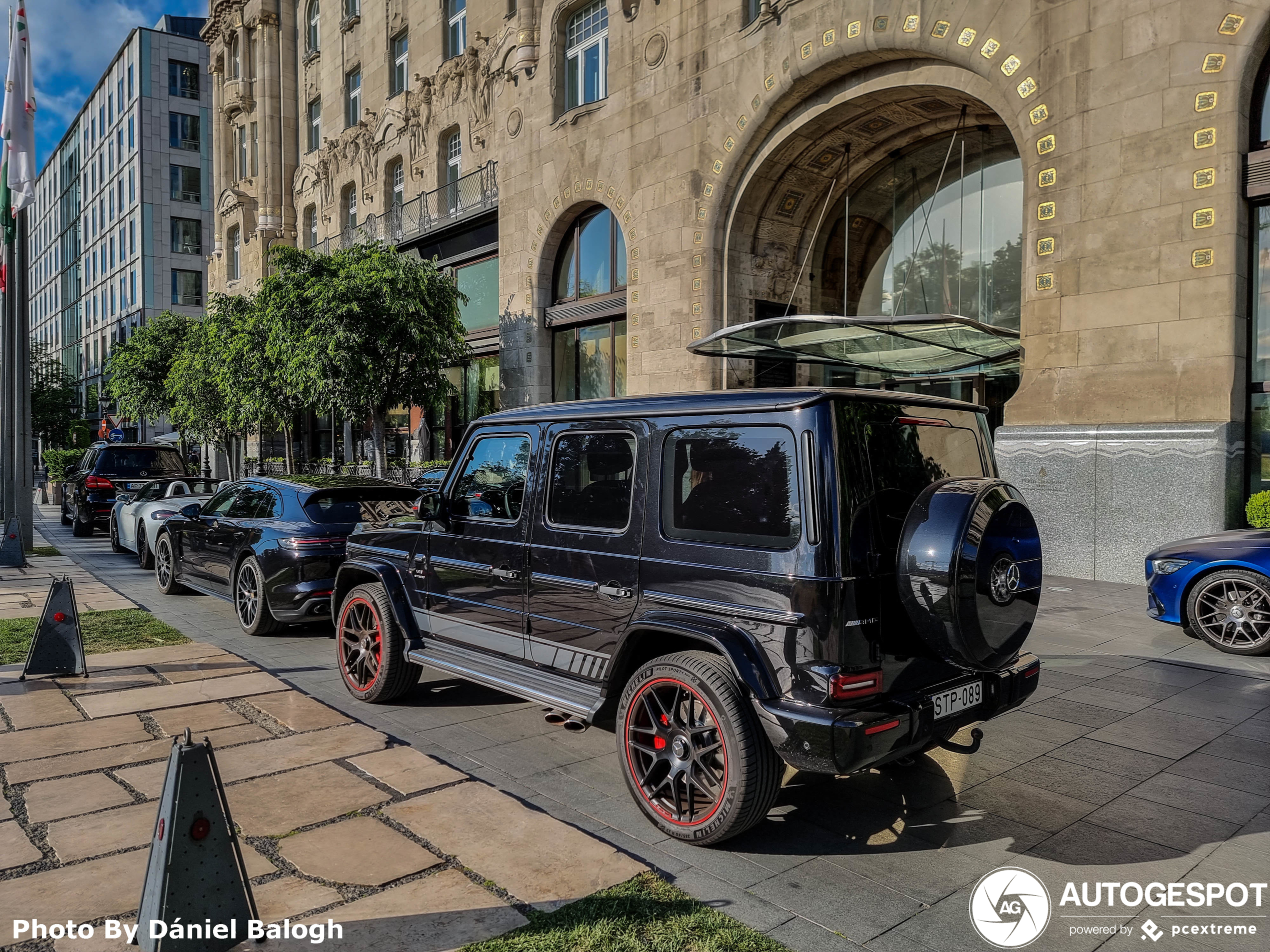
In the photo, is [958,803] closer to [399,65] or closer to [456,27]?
[456,27]

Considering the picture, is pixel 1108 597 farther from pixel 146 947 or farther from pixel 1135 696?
pixel 146 947

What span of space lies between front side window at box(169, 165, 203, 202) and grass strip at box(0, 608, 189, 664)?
54.4 meters

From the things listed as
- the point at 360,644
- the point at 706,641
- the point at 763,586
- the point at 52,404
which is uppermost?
the point at 52,404

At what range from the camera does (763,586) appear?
3.63m

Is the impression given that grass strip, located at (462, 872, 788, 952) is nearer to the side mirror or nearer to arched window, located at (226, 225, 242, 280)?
the side mirror

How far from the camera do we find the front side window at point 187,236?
2151 inches

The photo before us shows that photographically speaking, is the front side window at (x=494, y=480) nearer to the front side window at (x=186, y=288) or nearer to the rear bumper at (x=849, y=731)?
the rear bumper at (x=849, y=731)

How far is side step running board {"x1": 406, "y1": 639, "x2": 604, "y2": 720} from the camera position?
4.36 meters

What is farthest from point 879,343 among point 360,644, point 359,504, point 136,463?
point 136,463

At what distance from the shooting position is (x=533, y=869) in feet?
11.4

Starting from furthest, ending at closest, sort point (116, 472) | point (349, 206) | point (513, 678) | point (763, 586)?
point (349, 206), point (116, 472), point (513, 678), point (763, 586)

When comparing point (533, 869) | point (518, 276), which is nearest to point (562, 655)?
point (533, 869)

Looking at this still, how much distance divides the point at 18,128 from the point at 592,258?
1008 centimetres

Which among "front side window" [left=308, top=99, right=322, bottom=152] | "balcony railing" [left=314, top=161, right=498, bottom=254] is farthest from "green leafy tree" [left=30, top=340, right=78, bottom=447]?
"balcony railing" [left=314, top=161, right=498, bottom=254]
